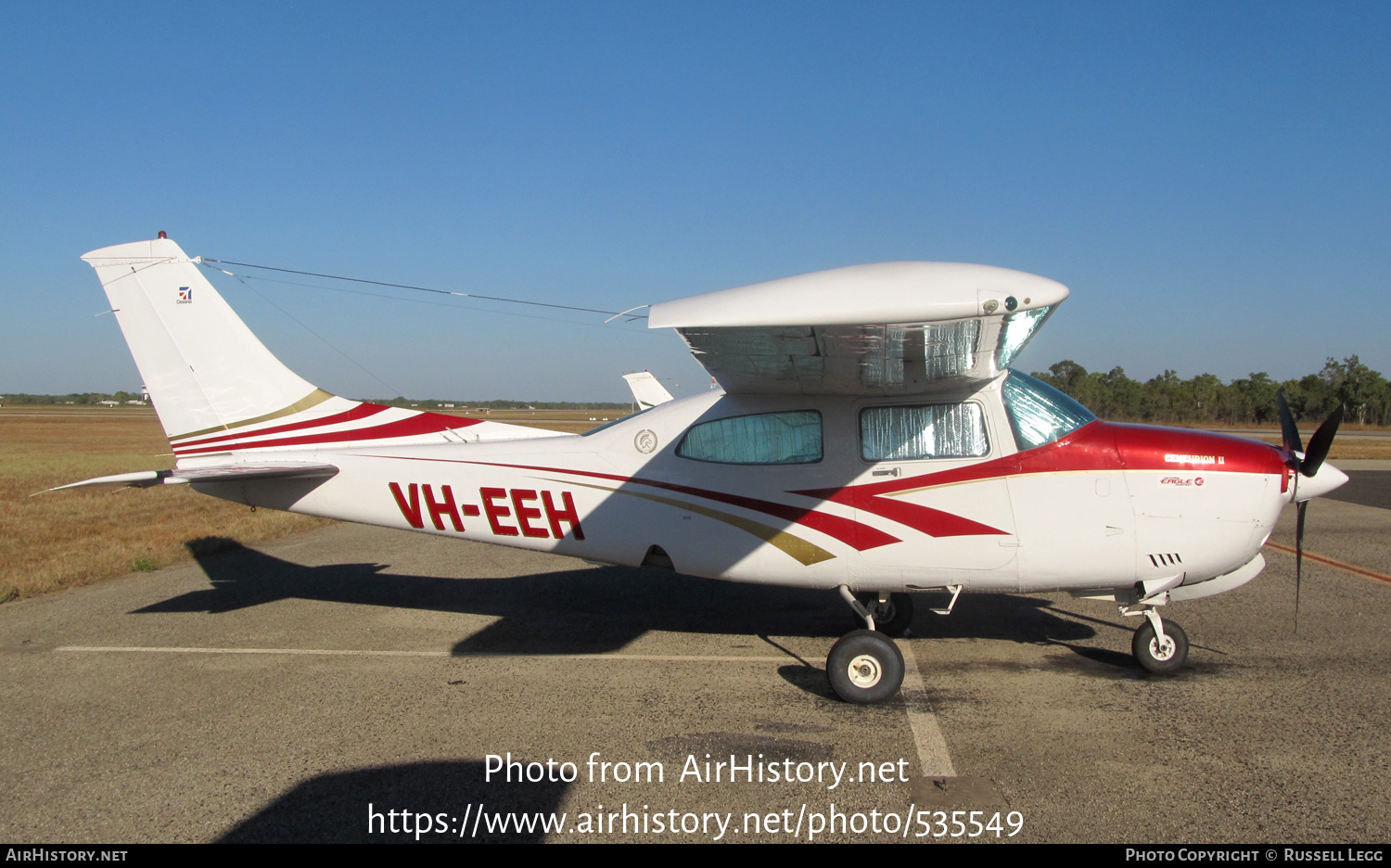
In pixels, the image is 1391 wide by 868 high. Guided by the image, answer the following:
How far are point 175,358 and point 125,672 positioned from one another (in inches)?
102

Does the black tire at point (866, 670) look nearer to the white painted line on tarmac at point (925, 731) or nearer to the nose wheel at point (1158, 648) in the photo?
the white painted line on tarmac at point (925, 731)

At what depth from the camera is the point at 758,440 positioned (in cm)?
544

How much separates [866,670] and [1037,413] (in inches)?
82.7

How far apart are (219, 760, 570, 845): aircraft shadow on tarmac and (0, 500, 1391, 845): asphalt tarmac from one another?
0.02m

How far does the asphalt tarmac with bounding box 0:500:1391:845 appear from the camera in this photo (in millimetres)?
3488

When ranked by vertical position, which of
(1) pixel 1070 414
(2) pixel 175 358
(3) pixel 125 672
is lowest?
(3) pixel 125 672

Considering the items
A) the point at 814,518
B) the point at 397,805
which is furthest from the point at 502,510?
the point at 397,805

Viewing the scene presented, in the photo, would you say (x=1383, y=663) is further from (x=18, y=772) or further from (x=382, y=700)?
(x=18, y=772)

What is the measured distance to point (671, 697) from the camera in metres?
5.00

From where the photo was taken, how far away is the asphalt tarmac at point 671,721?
349 centimetres

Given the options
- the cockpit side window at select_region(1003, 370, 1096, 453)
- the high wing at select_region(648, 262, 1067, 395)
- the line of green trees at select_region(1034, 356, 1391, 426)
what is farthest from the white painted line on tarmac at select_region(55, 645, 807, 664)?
the line of green trees at select_region(1034, 356, 1391, 426)

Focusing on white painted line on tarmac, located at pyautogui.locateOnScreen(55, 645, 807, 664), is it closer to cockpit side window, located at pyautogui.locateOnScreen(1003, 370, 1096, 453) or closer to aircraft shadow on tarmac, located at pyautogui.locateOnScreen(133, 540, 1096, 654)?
aircraft shadow on tarmac, located at pyautogui.locateOnScreen(133, 540, 1096, 654)

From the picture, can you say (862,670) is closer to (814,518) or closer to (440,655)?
(814,518)
